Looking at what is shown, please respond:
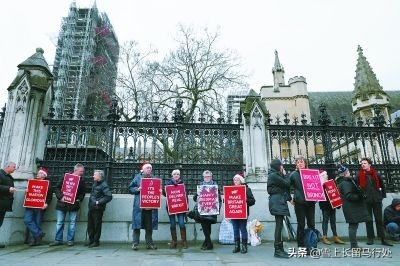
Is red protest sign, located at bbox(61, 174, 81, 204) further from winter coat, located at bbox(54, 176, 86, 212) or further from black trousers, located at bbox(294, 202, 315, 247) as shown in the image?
black trousers, located at bbox(294, 202, 315, 247)

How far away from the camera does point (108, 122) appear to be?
904cm

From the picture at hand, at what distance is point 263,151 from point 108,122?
468 cm

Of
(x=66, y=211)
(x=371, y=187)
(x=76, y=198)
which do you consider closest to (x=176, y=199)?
(x=76, y=198)

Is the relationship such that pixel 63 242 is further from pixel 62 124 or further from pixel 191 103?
pixel 191 103

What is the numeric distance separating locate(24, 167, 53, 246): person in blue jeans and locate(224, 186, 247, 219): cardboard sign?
4.52 metres

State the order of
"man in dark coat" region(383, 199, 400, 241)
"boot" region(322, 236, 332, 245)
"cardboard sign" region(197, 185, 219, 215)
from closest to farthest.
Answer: "cardboard sign" region(197, 185, 219, 215) < "boot" region(322, 236, 332, 245) < "man in dark coat" region(383, 199, 400, 241)

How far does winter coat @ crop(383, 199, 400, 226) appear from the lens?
27.2 ft

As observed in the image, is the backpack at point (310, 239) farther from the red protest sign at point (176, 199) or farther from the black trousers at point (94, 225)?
the black trousers at point (94, 225)

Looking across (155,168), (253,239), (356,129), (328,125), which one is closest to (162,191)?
(155,168)

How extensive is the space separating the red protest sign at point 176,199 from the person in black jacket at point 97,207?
1471 mm

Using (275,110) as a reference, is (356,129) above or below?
below

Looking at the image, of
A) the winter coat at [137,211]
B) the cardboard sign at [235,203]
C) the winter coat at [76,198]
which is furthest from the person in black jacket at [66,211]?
the cardboard sign at [235,203]

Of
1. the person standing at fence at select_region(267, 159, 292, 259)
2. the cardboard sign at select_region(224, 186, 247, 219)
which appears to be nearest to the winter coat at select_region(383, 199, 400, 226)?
the person standing at fence at select_region(267, 159, 292, 259)

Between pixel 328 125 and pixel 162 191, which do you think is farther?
pixel 328 125
